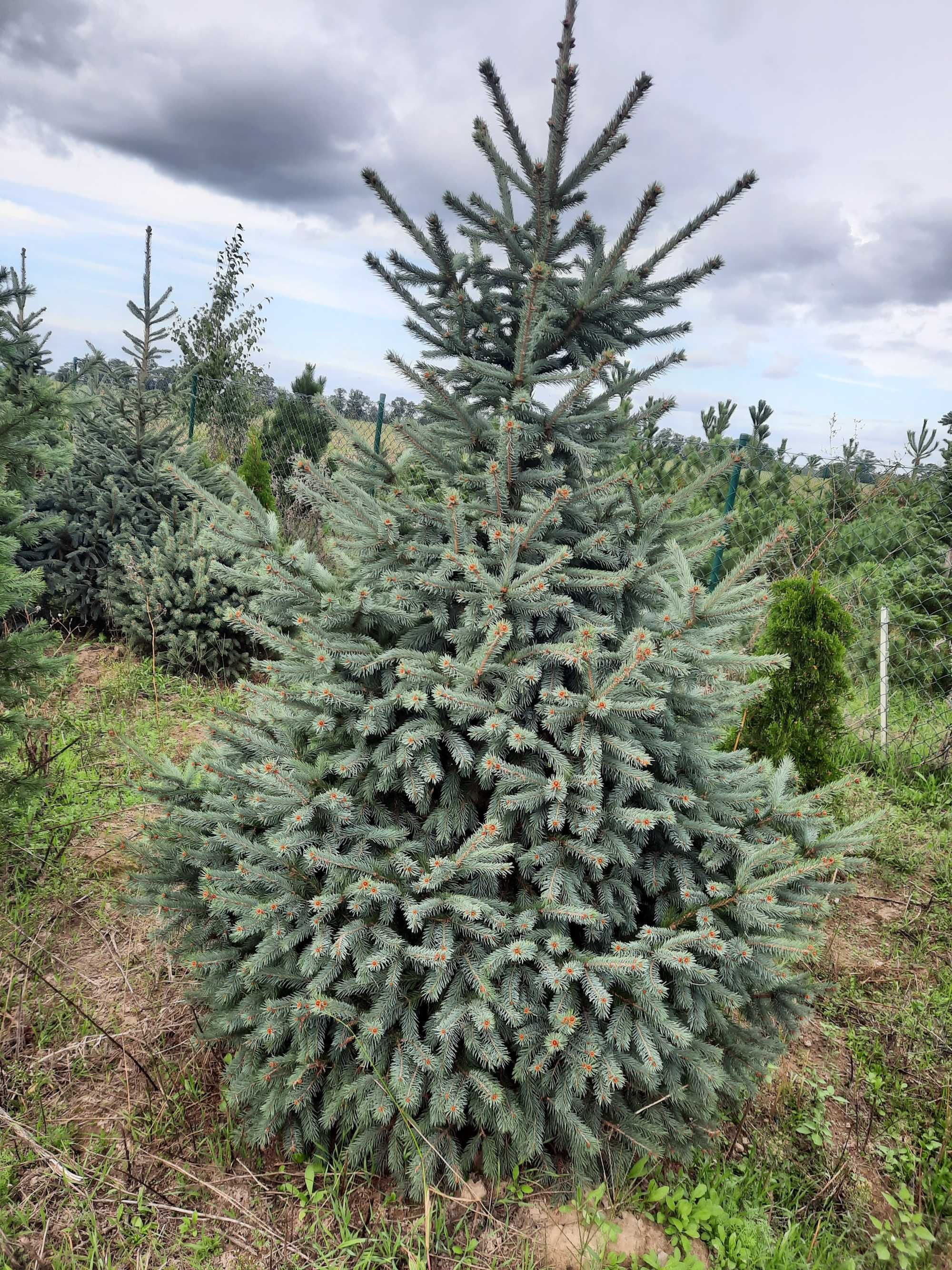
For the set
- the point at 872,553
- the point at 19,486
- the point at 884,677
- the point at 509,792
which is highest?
the point at 872,553

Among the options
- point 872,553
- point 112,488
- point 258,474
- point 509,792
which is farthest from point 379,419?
point 509,792

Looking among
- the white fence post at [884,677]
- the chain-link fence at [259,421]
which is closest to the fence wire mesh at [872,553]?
the white fence post at [884,677]

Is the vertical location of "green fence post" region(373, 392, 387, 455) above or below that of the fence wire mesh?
above

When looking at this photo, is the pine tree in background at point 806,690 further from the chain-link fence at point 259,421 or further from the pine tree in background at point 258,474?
the chain-link fence at point 259,421

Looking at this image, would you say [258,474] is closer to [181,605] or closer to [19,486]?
[181,605]

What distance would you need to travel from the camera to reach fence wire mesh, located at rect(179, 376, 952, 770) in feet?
19.0

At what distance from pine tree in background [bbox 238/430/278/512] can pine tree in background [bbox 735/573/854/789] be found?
6.37 m

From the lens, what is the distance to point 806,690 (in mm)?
4125

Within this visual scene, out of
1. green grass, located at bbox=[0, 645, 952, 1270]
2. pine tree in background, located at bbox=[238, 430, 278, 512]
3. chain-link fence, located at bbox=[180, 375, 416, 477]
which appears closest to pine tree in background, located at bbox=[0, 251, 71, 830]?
green grass, located at bbox=[0, 645, 952, 1270]

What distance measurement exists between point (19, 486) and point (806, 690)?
411 centimetres

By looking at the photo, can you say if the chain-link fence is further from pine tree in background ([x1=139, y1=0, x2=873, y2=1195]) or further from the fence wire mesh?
pine tree in background ([x1=139, y1=0, x2=873, y2=1195])

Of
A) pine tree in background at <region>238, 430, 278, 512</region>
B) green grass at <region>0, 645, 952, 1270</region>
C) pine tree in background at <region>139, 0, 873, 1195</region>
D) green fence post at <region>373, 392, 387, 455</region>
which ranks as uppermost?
green fence post at <region>373, 392, 387, 455</region>

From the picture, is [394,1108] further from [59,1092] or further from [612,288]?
[612,288]

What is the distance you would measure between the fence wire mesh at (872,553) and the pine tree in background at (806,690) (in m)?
1.23
